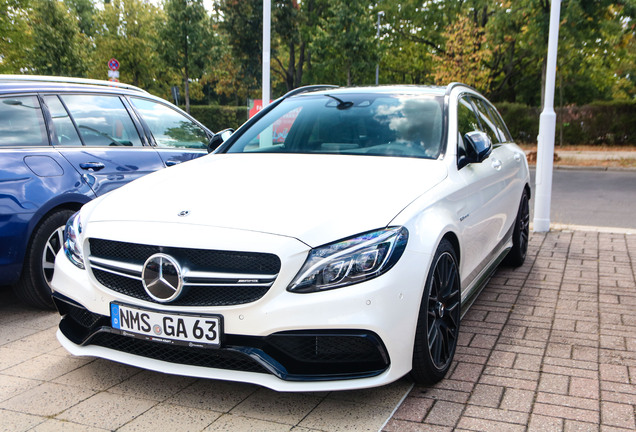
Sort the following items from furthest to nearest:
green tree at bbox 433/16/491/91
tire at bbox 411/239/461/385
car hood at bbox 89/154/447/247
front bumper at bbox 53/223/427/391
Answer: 1. green tree at bbox 433/16/491/91
2. tire at bbox 411/239/461/385
3. car hood at bbox 89/154/447/247
4. front bumper at bbox 53/223/427/391

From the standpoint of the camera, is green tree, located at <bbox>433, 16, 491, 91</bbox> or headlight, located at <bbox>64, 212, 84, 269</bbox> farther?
green tree, located at <bbox>433, 16, 491, 91</bbox>

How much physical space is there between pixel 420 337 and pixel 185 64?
32.3m

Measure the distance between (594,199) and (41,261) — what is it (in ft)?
33.2

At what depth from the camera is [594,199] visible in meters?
11.5

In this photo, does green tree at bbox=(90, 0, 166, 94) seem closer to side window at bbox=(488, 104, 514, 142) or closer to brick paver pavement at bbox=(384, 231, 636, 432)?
side window at bbox=(488, 104, 514, 142)

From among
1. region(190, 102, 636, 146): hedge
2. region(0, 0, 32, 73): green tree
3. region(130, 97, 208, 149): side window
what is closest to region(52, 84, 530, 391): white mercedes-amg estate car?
region(130, 97, 208, 149): side window

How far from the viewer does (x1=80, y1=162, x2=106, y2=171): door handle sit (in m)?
4.62

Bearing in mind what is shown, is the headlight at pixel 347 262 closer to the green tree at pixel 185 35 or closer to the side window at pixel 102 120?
the side window at pixel 102 120

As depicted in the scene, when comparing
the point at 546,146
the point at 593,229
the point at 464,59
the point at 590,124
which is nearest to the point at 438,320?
the point at 546,146

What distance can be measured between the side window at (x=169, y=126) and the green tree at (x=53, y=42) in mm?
24479

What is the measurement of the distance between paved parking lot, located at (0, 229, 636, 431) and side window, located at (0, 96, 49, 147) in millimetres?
1234

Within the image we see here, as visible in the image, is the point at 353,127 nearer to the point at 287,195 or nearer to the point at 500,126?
the point at 287,195

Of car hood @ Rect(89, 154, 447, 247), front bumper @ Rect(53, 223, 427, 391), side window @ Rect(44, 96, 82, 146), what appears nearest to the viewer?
front bumper @ Rect(53, 223, 427, 391)

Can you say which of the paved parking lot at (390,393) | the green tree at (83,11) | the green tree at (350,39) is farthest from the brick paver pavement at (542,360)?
the green tree at (83,11)
